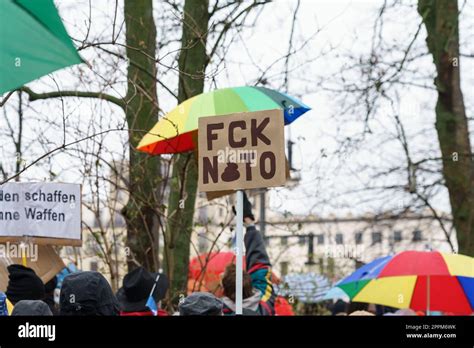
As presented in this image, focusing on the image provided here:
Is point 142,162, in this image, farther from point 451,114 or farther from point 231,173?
point 451,114

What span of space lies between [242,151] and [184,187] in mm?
5160

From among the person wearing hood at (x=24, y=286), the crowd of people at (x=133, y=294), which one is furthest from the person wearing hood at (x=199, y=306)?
the person wearing hood at (x=24, y=286)

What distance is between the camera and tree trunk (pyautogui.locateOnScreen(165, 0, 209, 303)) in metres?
10.9

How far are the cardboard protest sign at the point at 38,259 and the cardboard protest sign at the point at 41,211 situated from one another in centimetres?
14

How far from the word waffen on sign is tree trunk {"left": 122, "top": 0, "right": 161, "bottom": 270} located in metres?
4.68

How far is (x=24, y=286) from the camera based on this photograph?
6.56 m

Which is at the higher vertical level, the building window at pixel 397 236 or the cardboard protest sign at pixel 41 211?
the building window at pixel 397 236

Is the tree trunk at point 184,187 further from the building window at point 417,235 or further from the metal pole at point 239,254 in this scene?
the building window at point 417,235

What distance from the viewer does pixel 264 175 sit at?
599 centimetres

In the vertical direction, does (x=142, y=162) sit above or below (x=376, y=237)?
above

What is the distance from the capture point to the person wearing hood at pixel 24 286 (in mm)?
6551

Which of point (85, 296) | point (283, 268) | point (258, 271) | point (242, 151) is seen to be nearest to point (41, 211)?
point (258, 271)
